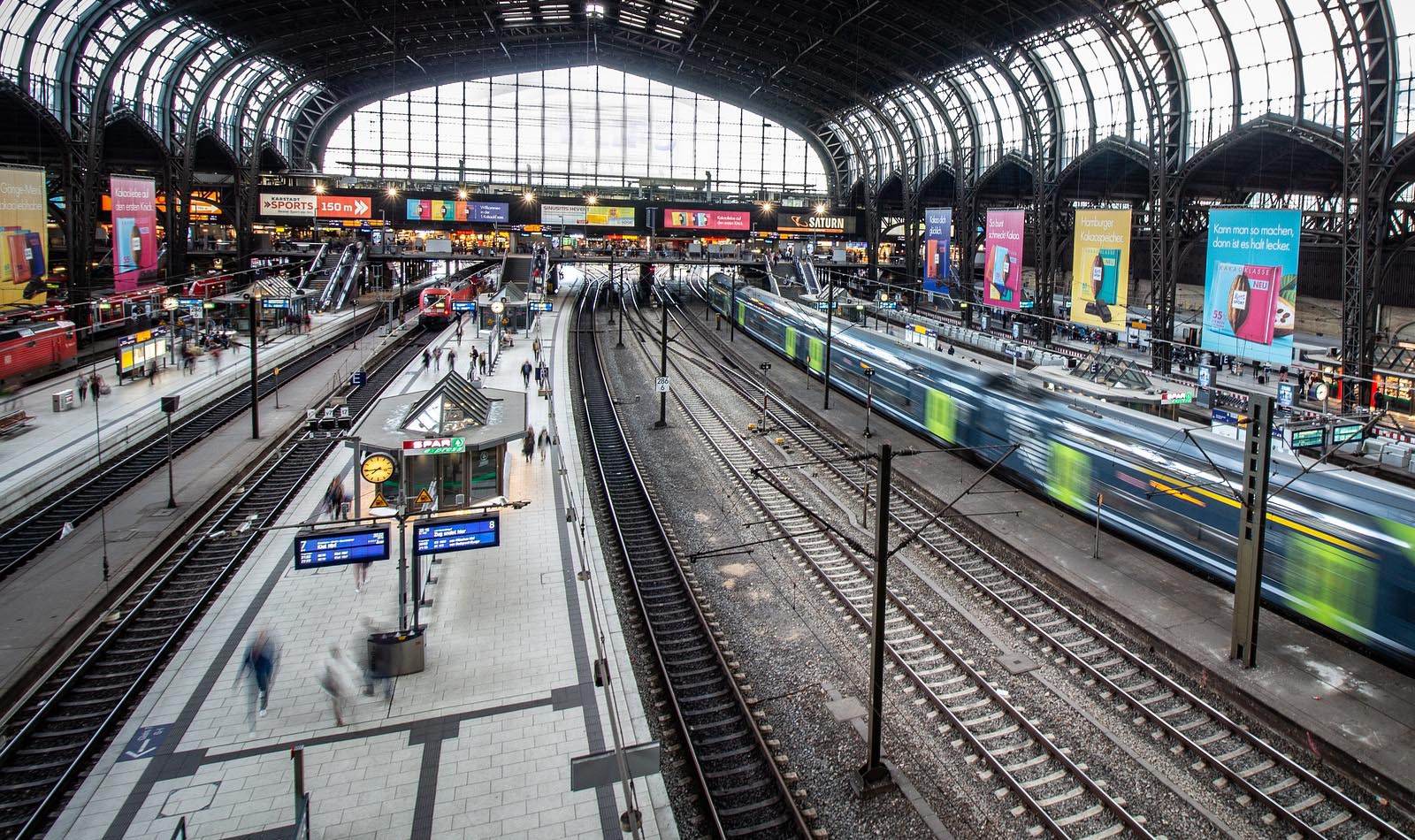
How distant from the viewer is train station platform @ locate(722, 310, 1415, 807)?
1264cm

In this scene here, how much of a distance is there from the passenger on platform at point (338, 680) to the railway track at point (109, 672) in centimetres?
264

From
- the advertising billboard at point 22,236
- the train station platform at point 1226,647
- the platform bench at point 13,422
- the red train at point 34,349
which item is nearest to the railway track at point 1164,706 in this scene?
the train station platform at point 1226,647

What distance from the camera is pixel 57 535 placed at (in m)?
20.5

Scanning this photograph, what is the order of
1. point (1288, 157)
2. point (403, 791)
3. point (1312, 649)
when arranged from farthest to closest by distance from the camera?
point (1288, 157), point (1312, 649), point (403, 791)

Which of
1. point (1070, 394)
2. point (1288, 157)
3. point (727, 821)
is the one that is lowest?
point (727, 821)

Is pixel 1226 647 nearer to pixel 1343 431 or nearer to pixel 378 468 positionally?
pixel 1343 431

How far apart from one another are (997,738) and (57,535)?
844 inches

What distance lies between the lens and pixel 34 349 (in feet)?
119

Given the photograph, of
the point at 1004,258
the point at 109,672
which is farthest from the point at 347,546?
the point at 1004,258

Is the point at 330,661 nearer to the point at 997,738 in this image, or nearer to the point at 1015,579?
the point at 997,738

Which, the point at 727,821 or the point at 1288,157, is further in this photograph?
the point at 1288,157

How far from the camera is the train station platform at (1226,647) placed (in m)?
12.6

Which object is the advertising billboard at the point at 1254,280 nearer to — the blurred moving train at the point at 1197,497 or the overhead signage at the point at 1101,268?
the overhead signage at the point at 1101,268

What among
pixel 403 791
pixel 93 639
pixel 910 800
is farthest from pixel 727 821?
pixel 93 639
